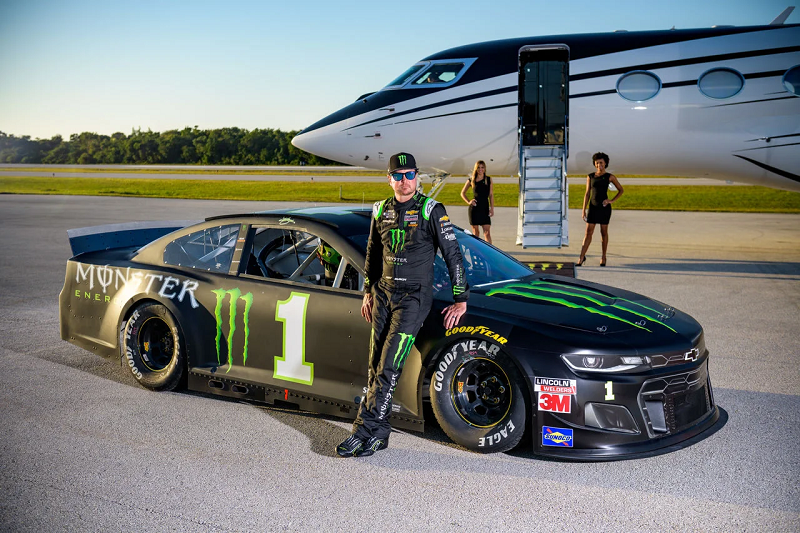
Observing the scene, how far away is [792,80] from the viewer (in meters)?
13.3

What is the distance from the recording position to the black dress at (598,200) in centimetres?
1269

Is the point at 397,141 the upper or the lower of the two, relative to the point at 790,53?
lower

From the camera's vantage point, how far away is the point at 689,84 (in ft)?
44.6

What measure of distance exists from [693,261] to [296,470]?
11.3 metres

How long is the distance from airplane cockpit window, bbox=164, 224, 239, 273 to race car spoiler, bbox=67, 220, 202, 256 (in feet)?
2.01

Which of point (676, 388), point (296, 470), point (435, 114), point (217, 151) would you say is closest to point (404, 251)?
point (296, 470)

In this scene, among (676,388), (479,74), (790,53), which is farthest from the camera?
(479,74)

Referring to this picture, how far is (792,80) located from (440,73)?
20.9ft

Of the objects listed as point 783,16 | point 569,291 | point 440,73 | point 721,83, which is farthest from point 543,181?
point 569,291

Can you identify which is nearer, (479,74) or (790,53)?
(790,53)

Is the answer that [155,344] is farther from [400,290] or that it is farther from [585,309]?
[585,309]

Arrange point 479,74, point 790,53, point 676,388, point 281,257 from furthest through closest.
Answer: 1. point 479,74
2. point 790,53
3. point 281,257
4. point 676,388

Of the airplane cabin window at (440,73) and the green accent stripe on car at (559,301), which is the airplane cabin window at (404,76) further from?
the green accent stripe on car at (559,301)

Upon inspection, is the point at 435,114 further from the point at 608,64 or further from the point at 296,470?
the point at 296,470
